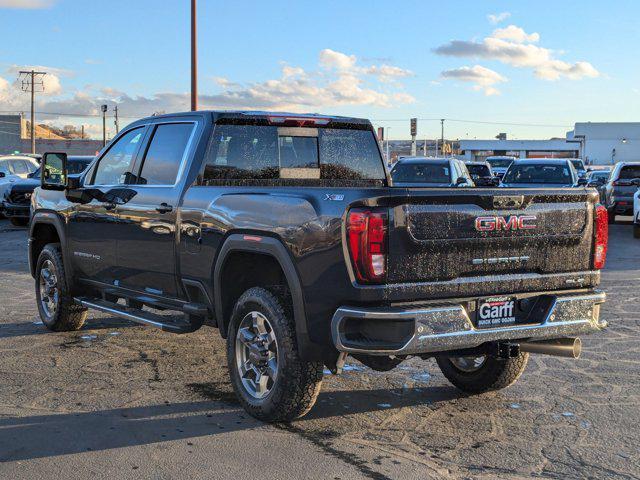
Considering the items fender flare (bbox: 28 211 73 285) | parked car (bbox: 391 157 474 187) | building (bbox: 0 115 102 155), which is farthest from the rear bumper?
building (bbox: 0 115 102 155)

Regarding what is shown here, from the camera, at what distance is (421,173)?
17250 millimetres

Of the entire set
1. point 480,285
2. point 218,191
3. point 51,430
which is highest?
point 218,191

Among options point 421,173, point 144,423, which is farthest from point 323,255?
point 421,173

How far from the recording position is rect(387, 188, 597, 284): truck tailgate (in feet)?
14.5

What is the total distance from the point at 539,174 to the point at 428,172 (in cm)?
281

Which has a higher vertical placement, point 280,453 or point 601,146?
point 601,146

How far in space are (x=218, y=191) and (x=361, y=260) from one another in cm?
153

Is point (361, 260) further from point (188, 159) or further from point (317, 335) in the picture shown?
point (188, 159)

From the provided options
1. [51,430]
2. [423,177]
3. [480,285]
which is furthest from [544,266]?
[423,177]

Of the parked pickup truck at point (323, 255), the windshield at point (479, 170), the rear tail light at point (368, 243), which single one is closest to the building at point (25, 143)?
the windshield at point (479, 170)

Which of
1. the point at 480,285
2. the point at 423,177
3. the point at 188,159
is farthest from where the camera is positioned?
the point at 423,177

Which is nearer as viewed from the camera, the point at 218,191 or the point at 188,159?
the point at 218,191

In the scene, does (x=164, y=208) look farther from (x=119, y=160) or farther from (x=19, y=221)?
(x=19, y=221)

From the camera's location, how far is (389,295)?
4383 mm
